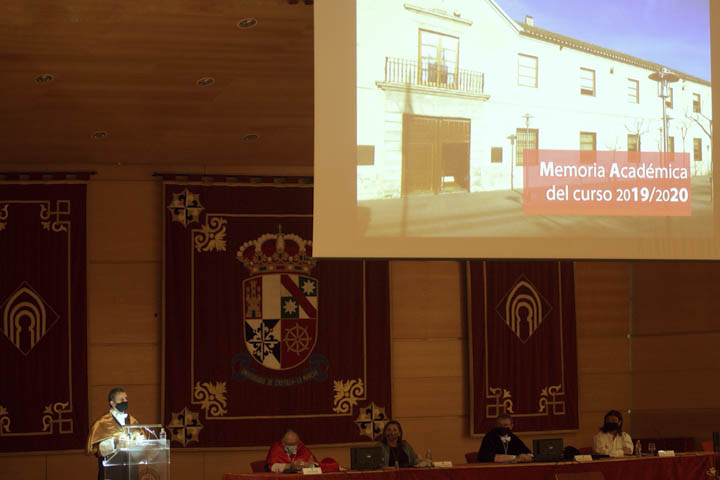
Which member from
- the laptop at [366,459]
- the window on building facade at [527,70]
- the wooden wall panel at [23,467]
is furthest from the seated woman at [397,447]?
the wooden wall panel at [23,467]

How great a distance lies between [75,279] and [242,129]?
89.5 inches

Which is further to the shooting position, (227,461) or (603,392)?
(603,392)

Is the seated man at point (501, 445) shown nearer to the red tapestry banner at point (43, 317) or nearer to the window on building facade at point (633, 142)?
the window on building facade at point (633, 142)

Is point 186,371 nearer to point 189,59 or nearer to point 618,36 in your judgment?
point 189,59

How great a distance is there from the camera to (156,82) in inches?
270

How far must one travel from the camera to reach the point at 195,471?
9117mm

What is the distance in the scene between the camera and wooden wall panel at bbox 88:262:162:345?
9.16 metres

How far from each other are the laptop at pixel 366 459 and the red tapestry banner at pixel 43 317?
11.8ft

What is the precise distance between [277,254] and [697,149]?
4.69 meters

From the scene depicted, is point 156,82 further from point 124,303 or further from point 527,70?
point 124,303

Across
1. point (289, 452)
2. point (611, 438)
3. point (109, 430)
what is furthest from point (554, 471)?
point (109, 430)

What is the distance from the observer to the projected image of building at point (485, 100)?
17.7 ft

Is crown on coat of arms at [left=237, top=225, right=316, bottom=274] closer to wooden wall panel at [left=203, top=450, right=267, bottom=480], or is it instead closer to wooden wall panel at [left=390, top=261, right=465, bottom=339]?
wooden wall panel at [left=390, top=261, right=465, bottom=339]

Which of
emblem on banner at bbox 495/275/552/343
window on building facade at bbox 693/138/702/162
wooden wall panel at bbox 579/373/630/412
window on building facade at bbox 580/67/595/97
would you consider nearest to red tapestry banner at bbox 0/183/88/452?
emblem on banner at bbox 495/275/552/343
